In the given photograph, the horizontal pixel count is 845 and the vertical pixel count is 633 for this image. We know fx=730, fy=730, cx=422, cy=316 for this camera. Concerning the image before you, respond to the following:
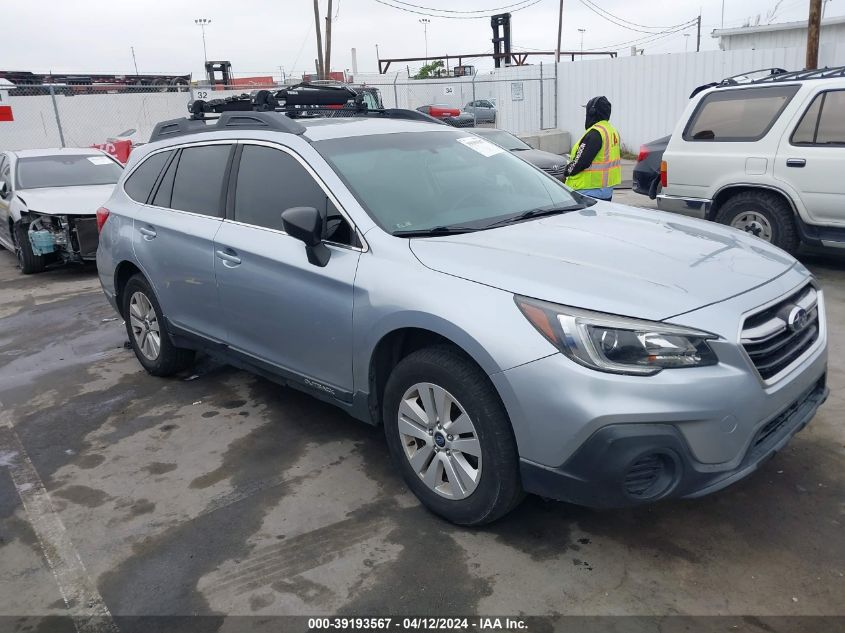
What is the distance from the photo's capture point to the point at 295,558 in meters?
3.11

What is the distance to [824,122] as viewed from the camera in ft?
21.7

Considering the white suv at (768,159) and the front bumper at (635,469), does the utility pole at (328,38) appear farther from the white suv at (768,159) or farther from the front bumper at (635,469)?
the front bumper at (635,469)

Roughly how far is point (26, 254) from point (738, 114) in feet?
28.1

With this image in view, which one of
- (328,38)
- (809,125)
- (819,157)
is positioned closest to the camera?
(819,157)

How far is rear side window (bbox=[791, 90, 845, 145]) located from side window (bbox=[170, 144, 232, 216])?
17.3 feet

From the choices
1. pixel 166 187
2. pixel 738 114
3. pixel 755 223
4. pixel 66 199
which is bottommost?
pixel 755 223

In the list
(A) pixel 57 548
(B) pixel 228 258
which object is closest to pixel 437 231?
(B) pixel 228 258

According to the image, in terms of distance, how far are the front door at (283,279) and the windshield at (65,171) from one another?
683 centimetres

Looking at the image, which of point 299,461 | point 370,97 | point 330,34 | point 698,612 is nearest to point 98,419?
point 299,461

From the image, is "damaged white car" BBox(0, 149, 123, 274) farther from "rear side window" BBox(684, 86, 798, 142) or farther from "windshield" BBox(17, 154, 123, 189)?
"rear side window" BBox(684, 86, 798, 142)

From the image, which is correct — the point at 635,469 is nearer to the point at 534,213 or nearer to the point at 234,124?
the point at 534,213

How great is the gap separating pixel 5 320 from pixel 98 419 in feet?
11.3

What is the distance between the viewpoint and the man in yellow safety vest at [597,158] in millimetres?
6734

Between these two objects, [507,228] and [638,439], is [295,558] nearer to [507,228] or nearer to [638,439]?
[638,439]
